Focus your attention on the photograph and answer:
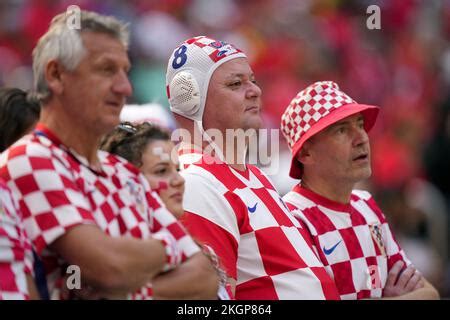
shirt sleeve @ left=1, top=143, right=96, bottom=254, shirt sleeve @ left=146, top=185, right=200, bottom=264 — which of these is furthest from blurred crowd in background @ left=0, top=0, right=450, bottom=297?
shirt sleeve @ left=1, top=143, right=96, bottom=254

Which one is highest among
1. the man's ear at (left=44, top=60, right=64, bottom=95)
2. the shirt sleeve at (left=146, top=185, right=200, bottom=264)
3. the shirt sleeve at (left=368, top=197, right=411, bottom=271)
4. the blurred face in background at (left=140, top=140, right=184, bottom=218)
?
the man's ear at (left=44, top=60, right=64, bottom=95)

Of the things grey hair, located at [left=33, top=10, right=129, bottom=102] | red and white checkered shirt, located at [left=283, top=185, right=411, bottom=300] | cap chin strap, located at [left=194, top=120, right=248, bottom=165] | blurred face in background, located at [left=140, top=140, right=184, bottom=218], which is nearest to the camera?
grey hair, located at [left=33, top=10, right=129, bottom=102]

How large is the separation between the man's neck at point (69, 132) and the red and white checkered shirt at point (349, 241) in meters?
1.59

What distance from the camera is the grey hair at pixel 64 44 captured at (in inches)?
122

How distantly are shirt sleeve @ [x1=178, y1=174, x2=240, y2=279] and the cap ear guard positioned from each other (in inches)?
14.7

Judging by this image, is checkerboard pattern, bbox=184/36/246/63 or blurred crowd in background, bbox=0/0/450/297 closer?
checkerboard pattern, bbox=184/36/246/63

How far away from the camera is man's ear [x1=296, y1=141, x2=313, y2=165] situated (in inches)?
189

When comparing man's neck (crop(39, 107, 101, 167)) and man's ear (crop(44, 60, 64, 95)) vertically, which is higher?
man's ear (crop(44, 60, 64, 95))

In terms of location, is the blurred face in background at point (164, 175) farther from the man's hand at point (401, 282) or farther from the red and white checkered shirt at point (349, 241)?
the man's hand at point (401, 282)

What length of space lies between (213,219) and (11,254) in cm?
117

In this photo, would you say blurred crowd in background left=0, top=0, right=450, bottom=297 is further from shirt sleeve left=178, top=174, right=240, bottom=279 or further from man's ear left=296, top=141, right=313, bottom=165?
shirt sleeve left=178, top=174, right=240, bottom=279

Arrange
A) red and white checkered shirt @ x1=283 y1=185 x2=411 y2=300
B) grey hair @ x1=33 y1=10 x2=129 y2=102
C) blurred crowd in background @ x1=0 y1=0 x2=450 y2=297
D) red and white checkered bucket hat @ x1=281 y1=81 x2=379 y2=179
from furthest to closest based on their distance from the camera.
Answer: blurred crowd in background @ x1=0 y1=0 x2=450 y2=297 → red and white checkered bucket hat @ x1=281 y1=81 x2=379 y2=179 → red and white checkered shirt @ x1=283 y1=185 x2=411 y2=300 → grey hair @ x1=33 y1=10 x2=129 y2=102

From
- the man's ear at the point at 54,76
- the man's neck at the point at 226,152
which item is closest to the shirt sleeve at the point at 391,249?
the man's neck at the point at 226,152
